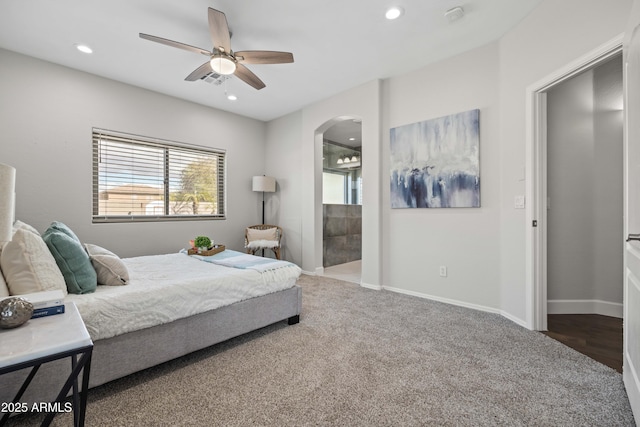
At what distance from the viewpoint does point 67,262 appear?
182cm

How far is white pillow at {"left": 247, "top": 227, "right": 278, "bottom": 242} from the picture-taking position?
15.7 ft

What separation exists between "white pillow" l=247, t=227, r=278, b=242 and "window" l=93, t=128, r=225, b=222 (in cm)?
58

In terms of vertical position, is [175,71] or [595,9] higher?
[175,71]

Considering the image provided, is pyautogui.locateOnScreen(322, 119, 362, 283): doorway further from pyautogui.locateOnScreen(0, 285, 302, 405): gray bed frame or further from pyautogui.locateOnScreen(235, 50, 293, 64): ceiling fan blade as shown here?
pyautogui.locateOnScreen(0, 285, 302, 405): gray bed frame

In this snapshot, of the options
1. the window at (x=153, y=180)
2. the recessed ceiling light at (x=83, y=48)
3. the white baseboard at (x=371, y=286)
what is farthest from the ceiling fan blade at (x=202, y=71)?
the white baseboard at (x=371, y=286)

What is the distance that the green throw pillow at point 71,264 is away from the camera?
180 centimetres

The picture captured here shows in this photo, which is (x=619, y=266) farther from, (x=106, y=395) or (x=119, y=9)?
(x=119, y=9)

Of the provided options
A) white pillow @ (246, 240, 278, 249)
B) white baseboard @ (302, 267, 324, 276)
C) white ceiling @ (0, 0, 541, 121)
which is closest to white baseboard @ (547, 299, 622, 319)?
white ceiling @ (0, 0, 541, 121)

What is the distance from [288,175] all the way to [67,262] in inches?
141

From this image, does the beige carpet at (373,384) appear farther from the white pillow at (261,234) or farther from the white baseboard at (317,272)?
the white pillow at (261,234)

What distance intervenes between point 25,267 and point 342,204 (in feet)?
16.1

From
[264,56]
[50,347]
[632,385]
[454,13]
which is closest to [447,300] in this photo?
[632,385]

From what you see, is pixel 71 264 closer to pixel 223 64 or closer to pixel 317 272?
pixel 223 64

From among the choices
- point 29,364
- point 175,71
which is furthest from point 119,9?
point 29,364
